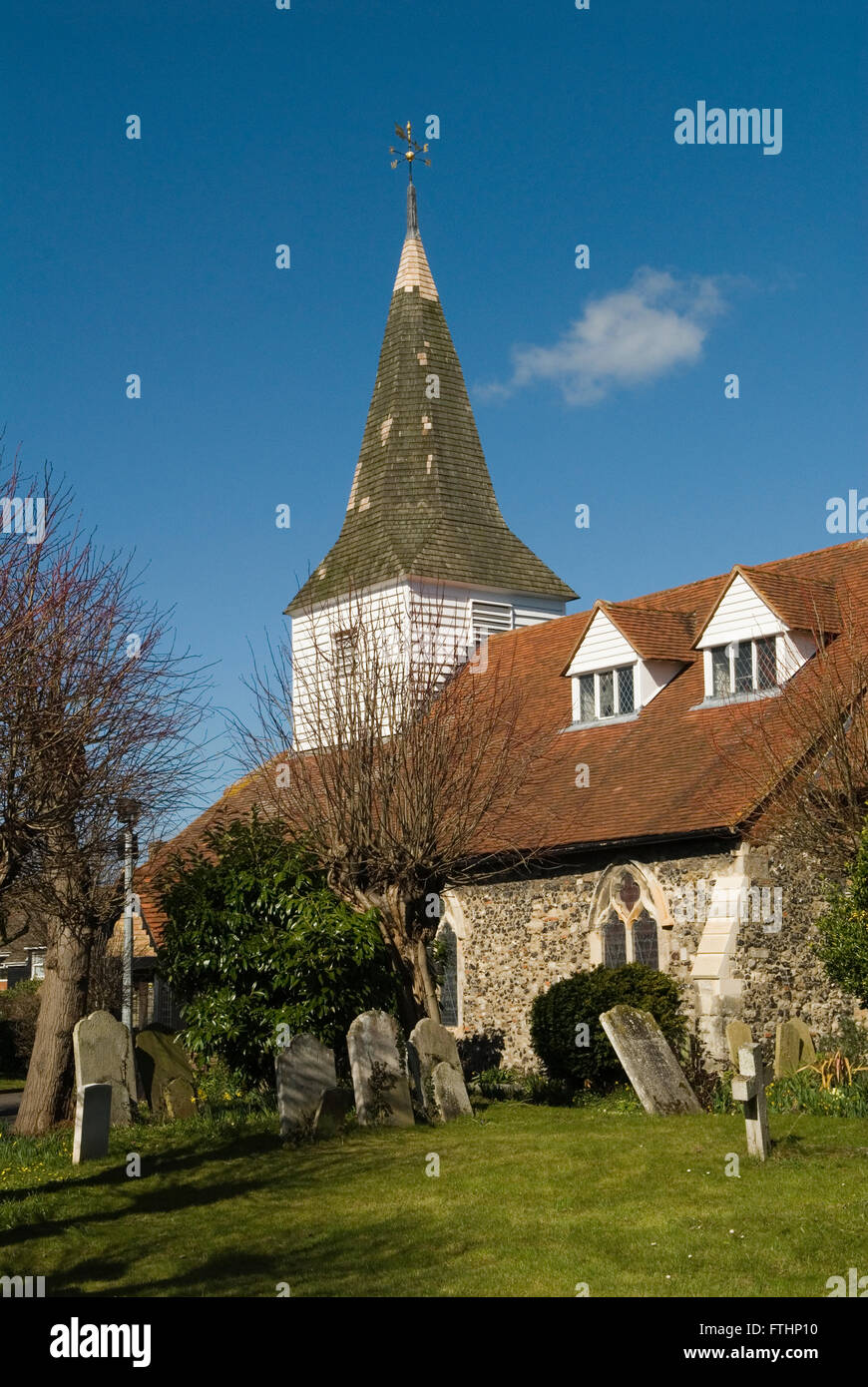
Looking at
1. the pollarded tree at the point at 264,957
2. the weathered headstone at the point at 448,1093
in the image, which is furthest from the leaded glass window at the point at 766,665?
the weathered headstone at the point at 448,1093

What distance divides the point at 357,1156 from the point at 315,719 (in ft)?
23.4

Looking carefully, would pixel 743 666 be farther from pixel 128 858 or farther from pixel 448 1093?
pixel 128 858

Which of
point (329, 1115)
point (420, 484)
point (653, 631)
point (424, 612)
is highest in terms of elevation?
point (420, 484)

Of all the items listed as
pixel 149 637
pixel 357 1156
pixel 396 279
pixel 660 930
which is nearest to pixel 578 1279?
pixel 357 1156

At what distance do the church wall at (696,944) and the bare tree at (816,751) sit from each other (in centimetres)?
104

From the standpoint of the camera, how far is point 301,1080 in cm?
1413

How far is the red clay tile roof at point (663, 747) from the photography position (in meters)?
19.4

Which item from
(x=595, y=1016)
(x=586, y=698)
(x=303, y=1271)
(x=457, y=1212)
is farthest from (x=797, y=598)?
(x=303, y=1271)

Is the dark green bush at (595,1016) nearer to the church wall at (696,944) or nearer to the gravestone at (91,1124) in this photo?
the church wall at (696,944)

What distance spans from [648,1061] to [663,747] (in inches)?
281

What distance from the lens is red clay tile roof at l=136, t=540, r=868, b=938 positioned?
19359 mm

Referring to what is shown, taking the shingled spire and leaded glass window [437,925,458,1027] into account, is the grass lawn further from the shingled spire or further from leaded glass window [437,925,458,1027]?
the shingled spire

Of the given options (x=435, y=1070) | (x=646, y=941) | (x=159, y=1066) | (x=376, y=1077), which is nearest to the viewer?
(x=376, y=1077)
